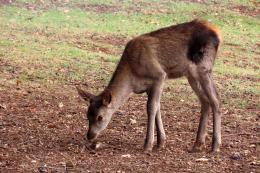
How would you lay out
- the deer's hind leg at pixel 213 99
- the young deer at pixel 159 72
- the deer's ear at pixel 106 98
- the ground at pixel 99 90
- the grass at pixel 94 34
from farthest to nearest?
the grass at pixel 94 34 < the deer's hind leg at pixel 213 99 < the young deer at pixel 159 72 < the deer's ear at pixel 106 98 < the ground at pixel 99 90

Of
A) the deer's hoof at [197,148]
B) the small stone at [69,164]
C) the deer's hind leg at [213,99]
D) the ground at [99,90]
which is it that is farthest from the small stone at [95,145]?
the deer's hind leg at [213,99]

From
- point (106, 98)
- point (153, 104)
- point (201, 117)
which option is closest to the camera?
point (106, 98)

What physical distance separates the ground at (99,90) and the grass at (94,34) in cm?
2

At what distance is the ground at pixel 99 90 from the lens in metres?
7.88

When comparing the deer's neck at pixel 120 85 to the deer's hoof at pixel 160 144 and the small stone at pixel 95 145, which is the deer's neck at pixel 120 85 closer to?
the small stone at pixel 95 145

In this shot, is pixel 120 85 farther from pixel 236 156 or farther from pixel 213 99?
pixel 236 156

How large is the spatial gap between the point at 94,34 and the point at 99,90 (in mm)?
6255

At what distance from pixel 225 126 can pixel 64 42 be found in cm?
737

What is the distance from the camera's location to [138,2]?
78.1 ft

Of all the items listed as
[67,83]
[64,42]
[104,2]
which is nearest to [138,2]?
[104,2]

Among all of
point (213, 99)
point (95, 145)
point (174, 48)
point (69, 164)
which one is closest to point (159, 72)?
point (174, 48)

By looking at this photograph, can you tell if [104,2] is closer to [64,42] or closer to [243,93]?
[64,42]

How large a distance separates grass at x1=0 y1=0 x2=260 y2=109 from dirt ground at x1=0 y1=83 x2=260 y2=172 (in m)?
1.18

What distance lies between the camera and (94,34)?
1848 centimetres
